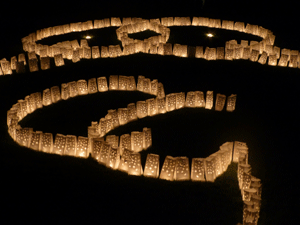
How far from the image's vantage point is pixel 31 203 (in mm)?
5035

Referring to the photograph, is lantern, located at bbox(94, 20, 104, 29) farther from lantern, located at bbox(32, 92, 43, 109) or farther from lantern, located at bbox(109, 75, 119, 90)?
lantern, located at bbox(32, 92, 43, 109)

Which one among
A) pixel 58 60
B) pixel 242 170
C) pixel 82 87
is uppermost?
pixel 58 60

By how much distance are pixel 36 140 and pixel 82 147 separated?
81 centimetres

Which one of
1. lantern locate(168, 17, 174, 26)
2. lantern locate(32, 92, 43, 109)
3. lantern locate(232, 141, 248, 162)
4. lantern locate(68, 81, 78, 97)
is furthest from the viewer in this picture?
lantern locate(168, 17, 174, 26)

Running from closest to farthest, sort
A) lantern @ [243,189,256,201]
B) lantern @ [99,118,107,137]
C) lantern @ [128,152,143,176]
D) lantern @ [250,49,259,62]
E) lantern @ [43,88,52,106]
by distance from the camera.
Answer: lantern @ [243,189,256,201], lantern @ [128,152,143,176], lantern @ [99,118,107,137], lantern @ [43,88,52,106], lantern @ [250,49,259,62]

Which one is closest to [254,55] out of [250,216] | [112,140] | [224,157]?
[224,157]

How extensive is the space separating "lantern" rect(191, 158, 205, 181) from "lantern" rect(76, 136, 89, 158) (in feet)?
5.86

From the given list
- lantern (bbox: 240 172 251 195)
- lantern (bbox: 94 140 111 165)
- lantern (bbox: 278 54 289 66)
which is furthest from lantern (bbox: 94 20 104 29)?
lantern (bbox: 240 172 251 195)

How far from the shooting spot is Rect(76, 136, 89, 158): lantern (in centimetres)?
600

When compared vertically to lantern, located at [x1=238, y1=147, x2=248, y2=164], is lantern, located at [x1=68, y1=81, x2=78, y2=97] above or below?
above

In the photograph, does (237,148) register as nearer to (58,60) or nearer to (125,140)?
(125,140)

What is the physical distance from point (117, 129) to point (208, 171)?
2225mm

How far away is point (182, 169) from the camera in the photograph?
543cm

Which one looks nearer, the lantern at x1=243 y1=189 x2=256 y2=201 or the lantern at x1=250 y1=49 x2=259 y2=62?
the lantern at x1=243 y1=189 x2=256 y2=201
